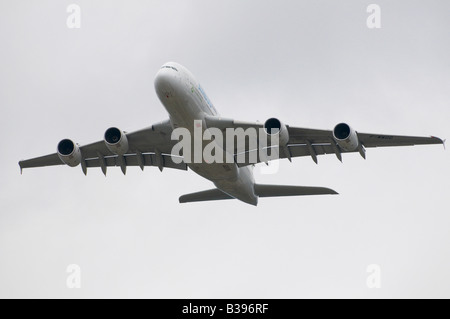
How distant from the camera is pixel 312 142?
38.8 meters

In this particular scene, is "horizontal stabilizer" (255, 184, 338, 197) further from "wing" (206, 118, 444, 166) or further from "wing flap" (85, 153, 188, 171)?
"wing flap" (85, 153, 188, 171)

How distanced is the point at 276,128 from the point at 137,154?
8947 mm

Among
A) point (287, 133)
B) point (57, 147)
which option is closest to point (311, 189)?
point (287, 133)

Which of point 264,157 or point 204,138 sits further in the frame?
point 264,157

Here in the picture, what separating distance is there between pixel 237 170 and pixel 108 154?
292 inches

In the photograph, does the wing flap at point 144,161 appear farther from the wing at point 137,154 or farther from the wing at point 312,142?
the wing at point 312,142

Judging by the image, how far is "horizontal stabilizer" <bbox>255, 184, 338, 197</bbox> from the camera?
40.5 meters

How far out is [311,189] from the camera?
1596 inches

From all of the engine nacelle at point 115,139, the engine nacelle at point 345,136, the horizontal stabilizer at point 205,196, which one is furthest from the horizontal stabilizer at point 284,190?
the engine nacelle at point 115,139

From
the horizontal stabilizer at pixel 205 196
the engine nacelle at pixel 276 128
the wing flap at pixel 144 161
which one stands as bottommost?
the horizontal stabilizer at pixel 205 196

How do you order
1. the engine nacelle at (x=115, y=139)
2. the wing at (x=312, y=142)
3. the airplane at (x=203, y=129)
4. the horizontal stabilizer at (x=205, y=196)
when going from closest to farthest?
the airplane at (x=203, y=129) < the wing at (x=312, y=142) < the engine nacelle at (x=115, y=139) < the horizontal stabilizer at (x=205, y=196)

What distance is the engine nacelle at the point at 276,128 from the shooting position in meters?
35.2

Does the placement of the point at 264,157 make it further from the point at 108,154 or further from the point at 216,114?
the point at 108,154

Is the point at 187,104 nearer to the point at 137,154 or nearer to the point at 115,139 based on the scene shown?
the point at 115,139
